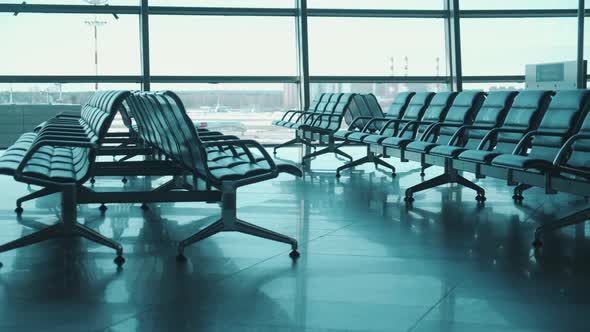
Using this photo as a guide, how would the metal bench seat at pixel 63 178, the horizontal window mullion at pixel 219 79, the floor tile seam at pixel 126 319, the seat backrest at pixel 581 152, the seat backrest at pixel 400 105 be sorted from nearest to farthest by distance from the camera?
1. the floor tile seam at pixel 126 319
2. the metal bench seat at pixel 63 178
3. the seat backrest at pixel 581 152
4. the seat backrest at pixel 400 105
5. the horizontal window mullion at pixel 219 79

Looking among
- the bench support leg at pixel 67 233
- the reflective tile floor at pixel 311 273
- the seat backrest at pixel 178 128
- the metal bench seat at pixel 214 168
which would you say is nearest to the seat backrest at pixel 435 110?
the reflective tile floor at pixel 311 273

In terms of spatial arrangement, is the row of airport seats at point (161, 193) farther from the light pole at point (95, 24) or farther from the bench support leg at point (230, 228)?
the light pole at point (95, 24)

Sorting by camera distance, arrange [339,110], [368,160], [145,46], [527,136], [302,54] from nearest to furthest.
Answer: [527,136] < [368,160] < [339,110] < [145,46] < [302,54]

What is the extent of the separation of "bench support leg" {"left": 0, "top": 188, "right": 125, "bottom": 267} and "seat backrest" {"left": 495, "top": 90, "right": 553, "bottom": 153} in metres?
2.58

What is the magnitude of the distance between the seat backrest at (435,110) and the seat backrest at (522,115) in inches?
39.6

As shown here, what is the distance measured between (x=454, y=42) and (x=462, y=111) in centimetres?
491

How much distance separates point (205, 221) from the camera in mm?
4180

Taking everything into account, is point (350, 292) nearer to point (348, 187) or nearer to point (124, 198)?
point (124, 198)

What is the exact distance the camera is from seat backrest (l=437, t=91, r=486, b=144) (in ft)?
17.7

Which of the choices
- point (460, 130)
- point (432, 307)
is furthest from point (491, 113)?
point (432, 307)

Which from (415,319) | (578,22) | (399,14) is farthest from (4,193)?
(578,22)

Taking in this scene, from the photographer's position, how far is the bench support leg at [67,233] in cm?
314

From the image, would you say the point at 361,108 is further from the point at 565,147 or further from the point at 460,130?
the point at 565,147

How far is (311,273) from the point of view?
9.77 ft
